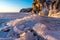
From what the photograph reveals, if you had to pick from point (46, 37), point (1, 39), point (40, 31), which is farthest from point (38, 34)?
point (1, 39)

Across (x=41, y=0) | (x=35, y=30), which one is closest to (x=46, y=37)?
(x=35, y=30)

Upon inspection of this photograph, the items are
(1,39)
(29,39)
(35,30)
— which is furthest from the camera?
(35,30)

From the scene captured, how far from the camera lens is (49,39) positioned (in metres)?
3.45

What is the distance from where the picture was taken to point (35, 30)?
14.3 feet

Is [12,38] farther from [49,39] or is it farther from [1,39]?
[49,39]

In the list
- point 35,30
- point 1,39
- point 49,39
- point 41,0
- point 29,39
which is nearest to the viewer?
point 49,39

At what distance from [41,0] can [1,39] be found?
3459 centimetres

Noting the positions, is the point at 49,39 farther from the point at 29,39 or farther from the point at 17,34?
the point at 17,34

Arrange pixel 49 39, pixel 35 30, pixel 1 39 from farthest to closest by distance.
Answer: pixel 35 30 → pixel 1 39 → pixel 49 39

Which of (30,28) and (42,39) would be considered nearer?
(42,39)

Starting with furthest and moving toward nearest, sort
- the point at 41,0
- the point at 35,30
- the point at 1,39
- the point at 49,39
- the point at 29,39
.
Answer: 1. the point at 41,0
2. the point at 35,30
3. the point at 1,39
4. the point at 29,39
5. the point at 49,39

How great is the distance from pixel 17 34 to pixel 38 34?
2.08ft

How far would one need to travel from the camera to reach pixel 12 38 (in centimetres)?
398

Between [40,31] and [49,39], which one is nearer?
[49,39]
